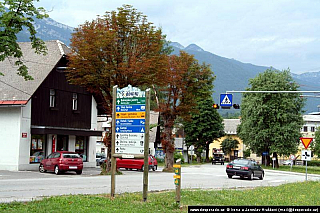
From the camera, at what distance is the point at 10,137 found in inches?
1373

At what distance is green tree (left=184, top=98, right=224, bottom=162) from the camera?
8775 centimetres

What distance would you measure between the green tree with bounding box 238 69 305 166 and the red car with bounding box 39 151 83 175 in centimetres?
4151

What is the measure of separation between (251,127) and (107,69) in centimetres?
4340

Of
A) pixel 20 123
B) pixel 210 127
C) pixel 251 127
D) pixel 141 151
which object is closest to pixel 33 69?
pixel 20 123

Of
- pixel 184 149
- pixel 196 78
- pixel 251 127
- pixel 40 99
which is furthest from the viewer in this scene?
pixel 184 149

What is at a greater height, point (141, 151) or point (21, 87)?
point (21, 87)

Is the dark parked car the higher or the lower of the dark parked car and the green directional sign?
the lower

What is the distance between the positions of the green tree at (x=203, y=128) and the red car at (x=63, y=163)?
181 ft

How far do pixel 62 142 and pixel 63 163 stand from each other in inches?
336

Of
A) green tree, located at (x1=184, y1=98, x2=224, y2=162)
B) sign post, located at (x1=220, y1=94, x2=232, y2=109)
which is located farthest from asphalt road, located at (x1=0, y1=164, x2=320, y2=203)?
green tree, located at (x1=184, y1=98, x2=224, y2=162)

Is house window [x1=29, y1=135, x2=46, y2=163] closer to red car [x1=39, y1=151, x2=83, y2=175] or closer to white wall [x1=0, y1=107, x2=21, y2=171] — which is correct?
white wall [x1=0, y1=107, x2=21, y2=171]

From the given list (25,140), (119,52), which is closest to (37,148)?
(25,140)

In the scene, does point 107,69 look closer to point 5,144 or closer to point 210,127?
point 5,144

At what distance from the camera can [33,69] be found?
37344 millimetres
